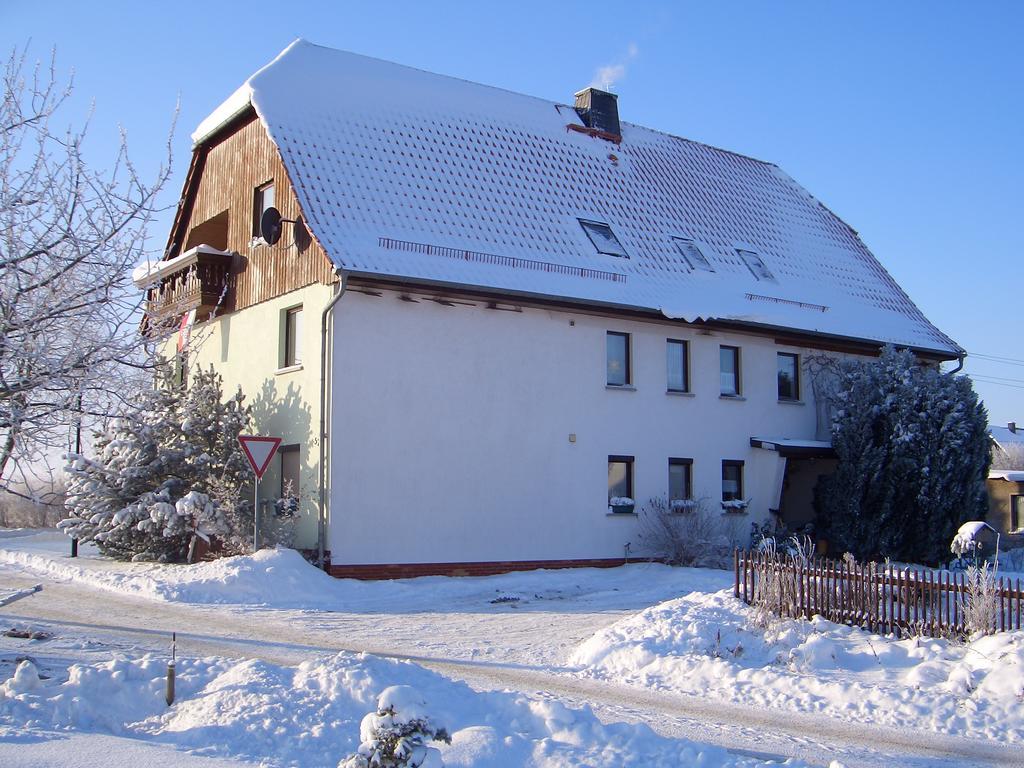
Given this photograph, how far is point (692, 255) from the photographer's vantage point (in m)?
24.7

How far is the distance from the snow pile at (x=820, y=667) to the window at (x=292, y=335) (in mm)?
9977

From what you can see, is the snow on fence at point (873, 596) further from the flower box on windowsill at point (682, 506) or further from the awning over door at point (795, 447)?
the awning over door at point (795, 447)

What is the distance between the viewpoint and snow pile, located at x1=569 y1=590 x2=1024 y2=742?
9188mm

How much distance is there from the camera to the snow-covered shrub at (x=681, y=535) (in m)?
21.0

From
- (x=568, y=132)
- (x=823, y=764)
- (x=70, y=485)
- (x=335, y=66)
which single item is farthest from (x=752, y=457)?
(x=823, y=764)

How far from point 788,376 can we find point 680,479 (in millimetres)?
4600

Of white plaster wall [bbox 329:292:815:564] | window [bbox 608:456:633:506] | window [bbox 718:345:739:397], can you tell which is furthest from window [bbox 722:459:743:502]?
window [bbox 608:456:633:506]

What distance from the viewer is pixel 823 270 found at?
92.3ft

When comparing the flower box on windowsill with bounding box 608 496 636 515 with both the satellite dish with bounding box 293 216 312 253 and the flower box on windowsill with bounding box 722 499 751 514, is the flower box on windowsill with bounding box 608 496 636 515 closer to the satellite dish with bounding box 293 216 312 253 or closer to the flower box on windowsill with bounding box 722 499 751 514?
the flower box on windowsill with bounding box 722 499 751 514

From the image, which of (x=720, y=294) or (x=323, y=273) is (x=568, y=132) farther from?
(x=323, y=273)

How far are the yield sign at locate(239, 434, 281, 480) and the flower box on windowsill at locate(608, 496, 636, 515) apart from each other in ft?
24.1

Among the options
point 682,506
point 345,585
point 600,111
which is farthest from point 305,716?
point 600,111

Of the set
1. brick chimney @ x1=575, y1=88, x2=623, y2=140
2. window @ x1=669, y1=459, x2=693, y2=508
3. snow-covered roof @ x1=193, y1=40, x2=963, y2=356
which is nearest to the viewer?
snow-covered roof @ x1=193, y1=40, x2=963, y2=356

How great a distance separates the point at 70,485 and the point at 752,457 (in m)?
14.7
